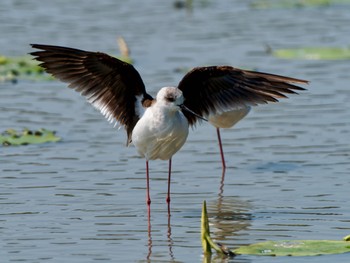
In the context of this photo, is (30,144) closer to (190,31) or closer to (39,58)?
(39,58)

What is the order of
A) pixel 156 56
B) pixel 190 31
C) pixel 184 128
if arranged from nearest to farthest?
pixel 184 128, pixel 156 56, pixel 190 31

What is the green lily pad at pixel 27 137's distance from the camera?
12.2 metres

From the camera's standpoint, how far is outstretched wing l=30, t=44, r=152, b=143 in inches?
372

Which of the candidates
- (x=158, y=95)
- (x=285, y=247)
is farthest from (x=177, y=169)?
(x=285, y=247)

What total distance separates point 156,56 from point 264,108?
388 centimetres

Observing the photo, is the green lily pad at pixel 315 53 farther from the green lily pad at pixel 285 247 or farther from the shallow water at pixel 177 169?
the green lily pad at pixel 285 247

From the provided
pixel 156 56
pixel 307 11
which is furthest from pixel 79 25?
pixel 307 11

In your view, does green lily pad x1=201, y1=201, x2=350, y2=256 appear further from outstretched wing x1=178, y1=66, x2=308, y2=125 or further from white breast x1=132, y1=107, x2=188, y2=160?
outstretched wing x1=178, y1=66, x2=308, y2=125

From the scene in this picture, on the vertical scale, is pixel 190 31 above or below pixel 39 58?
below

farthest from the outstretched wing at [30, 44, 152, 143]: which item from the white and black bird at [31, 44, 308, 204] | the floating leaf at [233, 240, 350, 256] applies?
the floating leaf at [233, 240, 350, 256]

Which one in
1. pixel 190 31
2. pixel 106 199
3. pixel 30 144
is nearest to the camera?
pixel 106 199

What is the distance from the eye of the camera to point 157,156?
380 inches

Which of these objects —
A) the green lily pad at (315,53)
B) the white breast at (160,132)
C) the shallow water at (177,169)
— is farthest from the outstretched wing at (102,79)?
the green lily pad at (315,53)

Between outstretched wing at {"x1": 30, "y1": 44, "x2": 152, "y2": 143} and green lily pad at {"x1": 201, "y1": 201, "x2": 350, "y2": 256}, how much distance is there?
2151 millimetres
